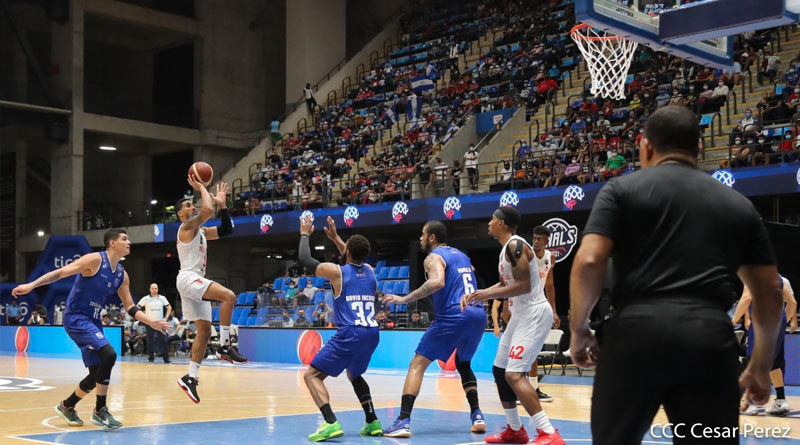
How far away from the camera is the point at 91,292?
9367mm

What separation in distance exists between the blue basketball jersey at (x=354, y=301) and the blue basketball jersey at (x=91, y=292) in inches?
96.4

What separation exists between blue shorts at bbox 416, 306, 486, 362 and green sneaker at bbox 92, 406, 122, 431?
9.73ft

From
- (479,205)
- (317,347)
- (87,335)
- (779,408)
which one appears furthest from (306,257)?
(479,205)

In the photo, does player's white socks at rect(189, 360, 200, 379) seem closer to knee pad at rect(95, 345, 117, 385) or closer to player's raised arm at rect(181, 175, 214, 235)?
knee pad at rect(95, 345, 117, 385)

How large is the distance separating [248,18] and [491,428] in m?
33.3

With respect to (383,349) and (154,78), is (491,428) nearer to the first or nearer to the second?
(383,349)

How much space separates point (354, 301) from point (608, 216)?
17.0ft

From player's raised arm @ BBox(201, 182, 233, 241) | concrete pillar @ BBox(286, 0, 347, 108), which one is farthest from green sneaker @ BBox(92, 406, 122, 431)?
concrete pillar @ BBox(286, 0, 347, 108)

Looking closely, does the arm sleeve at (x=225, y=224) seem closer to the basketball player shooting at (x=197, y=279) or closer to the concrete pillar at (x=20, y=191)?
the basketball player shooting at (x=197, y=279)

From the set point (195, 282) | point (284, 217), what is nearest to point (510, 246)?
point (195, 282)

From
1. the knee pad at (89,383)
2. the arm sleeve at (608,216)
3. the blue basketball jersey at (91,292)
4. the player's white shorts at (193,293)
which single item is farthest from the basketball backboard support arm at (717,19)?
the arm sleeve at (608,216)

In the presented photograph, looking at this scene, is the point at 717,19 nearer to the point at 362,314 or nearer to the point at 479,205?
the point at 362,314

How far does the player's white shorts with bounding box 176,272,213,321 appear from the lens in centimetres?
972

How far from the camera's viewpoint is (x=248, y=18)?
130 feet
